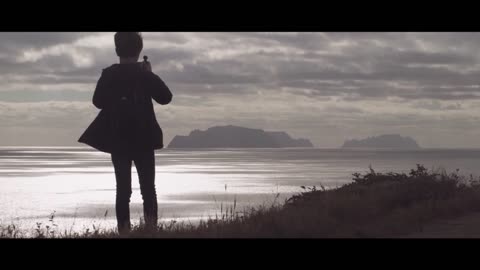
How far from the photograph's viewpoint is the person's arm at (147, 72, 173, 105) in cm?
823

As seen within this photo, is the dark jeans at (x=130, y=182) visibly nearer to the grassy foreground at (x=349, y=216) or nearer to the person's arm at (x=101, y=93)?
the grassy foreground at (x=349, y=216)

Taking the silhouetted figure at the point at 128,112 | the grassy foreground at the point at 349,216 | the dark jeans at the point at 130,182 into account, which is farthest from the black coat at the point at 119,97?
the grassy foreground at the point at 349,216

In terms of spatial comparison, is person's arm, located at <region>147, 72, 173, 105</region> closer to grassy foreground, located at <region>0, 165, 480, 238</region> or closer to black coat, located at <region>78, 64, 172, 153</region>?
black coat, located at <region>78, 64, 172, 153</region>

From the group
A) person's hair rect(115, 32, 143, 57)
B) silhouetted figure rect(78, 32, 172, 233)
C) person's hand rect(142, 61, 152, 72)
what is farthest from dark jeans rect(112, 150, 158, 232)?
person's hair rect(115, 32, 143, 57)

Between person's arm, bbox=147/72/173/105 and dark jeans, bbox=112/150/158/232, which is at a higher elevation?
person's arm, bbox=147/72/173/105

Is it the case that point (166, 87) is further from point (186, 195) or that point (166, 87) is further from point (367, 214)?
point (186, 195)

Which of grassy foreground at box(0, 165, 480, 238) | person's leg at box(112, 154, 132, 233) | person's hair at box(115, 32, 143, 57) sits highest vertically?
person's hair at box(115, 32, 143, 57)

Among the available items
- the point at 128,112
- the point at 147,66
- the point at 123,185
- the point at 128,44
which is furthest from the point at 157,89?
the point at 123,185

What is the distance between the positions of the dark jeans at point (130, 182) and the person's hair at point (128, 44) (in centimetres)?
145

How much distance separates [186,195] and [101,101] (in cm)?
4677

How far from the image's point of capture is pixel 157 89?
822cm
